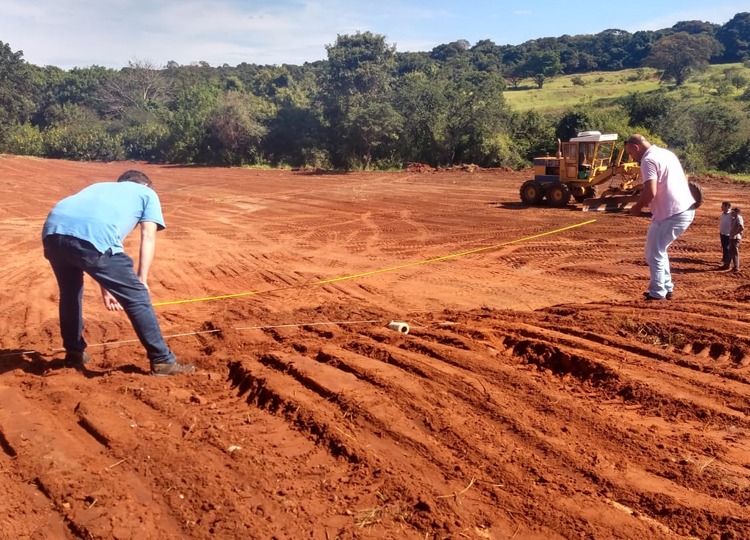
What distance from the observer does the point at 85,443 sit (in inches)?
146

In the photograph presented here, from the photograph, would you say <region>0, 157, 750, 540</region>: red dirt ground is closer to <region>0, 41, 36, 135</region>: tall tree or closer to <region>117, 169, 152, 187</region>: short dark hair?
<region>117, 169, 152, 187</region>: short dark hair

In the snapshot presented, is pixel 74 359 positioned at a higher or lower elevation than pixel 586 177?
lower

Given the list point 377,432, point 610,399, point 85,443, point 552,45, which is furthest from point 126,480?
point 552,45

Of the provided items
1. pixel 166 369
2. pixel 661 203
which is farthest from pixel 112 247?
pixel 661 203

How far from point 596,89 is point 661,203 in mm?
50464

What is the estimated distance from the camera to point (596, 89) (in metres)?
52.1

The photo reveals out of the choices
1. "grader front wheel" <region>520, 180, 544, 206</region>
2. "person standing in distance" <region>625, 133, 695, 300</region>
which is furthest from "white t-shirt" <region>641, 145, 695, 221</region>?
"grader front wheel" <region>520, 180, 544, 206</region>

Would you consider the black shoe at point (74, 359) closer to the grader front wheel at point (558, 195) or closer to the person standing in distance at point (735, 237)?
the person standing in distance at point (735, 237)

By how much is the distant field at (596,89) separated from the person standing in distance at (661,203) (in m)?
36.2

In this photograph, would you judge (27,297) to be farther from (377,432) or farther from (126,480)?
(377,432)

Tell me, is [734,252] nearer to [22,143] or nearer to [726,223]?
[726,223]

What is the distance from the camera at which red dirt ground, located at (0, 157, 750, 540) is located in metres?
2.98

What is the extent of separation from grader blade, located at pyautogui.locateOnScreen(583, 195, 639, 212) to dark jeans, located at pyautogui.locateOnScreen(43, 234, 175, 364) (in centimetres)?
1325

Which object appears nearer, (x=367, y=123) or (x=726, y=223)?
(x=726, y=223)
